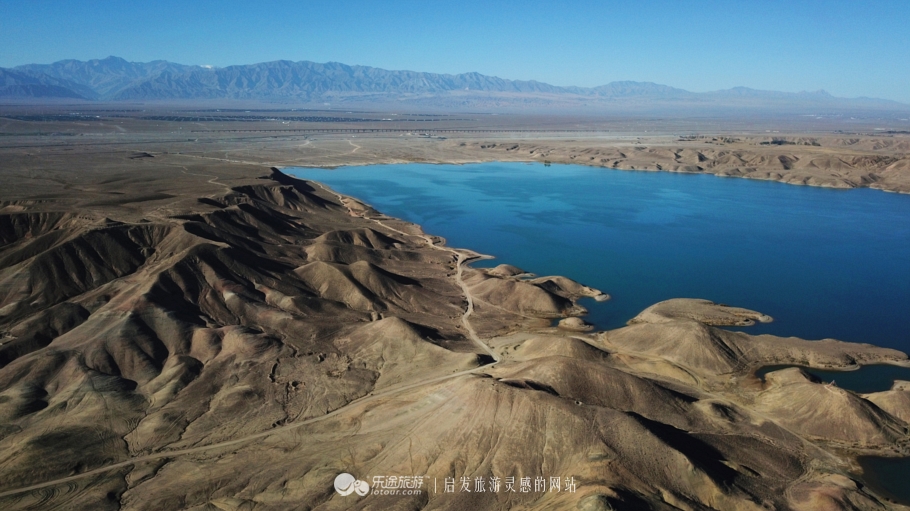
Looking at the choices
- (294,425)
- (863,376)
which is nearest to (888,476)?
(863,376)

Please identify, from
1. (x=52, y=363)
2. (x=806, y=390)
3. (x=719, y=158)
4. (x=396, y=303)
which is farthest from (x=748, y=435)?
(x=719, y=158)

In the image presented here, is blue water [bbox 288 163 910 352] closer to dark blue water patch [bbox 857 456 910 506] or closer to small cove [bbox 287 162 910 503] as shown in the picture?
small cove [bbox 287 162 910 503]

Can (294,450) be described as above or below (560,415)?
below

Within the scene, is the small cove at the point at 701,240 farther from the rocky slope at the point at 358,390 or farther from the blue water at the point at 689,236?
the rocky slope at the point at 358,390

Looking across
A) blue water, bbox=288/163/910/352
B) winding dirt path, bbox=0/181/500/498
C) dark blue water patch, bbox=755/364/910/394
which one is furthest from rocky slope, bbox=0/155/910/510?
blue water, bbox=288/163/910/352

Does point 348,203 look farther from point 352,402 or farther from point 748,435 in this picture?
point 748,435

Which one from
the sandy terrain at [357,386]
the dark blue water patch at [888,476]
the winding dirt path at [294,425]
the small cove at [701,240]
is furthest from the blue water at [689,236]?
→ the dark blue water patch at [888,476]

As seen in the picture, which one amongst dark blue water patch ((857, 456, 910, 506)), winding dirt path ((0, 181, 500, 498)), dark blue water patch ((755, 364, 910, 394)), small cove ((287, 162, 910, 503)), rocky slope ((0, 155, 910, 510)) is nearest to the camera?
rocky slope ((0, 155, 910, 510))
